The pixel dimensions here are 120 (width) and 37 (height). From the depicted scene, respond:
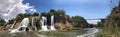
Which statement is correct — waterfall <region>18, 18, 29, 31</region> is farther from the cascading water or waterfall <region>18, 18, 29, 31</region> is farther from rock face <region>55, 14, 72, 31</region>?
rock face <region>55, 14, 72, 31</region>

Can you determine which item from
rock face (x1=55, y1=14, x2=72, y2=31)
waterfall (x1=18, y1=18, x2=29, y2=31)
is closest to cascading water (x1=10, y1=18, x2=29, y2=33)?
waterfall (x1=18, y1=18, x2=29, y2=31)

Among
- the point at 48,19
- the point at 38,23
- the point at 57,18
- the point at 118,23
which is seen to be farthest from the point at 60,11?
the point at 118,23

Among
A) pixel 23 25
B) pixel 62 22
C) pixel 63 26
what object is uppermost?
pixel 62 22

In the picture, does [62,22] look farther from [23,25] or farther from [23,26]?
[23,26]

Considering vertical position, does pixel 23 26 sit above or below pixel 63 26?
above

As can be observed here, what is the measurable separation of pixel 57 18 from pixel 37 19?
67.9ft

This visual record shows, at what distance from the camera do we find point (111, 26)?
17.8m

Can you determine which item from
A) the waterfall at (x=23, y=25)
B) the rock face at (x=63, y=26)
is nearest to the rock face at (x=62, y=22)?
the rock face at (x=63, y=26)

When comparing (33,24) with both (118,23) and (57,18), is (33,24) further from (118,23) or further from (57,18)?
(118,23)

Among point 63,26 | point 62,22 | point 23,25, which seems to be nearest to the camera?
point 23,25

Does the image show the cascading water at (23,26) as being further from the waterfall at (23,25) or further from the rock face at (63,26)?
the rock face at (63,26)

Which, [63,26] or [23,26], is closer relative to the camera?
[23,26]

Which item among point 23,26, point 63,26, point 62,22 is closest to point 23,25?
point 23,26

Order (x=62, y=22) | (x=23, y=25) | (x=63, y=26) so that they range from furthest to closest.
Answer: (x=62, y=22), (x=63, y=26), (x=23, y=25)
